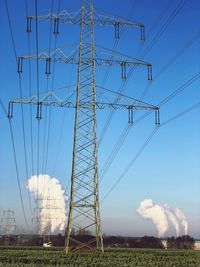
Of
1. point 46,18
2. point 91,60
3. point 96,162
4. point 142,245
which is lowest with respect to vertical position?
point 142,245

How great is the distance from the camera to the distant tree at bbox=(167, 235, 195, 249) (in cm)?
14905

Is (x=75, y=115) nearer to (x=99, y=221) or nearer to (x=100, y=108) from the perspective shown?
(x=100, y=108)

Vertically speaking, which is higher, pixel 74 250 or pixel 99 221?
pixel 99 221

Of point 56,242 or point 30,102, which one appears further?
point 56,242

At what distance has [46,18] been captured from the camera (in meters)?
35.4

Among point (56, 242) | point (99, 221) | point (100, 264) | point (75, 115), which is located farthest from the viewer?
point (56, 242)

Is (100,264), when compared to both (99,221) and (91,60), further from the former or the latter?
(91,60)

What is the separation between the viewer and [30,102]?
36031mm

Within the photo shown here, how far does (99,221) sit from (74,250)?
478 cm

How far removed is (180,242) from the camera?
15212 cm

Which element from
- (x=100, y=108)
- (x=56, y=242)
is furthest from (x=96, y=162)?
(x=56, y=242)

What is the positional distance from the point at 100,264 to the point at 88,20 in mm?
19601

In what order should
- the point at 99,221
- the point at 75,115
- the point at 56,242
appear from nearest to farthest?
the point at 99,221, the point at 75,115, the point at 56,242

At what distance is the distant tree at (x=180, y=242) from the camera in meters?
149
